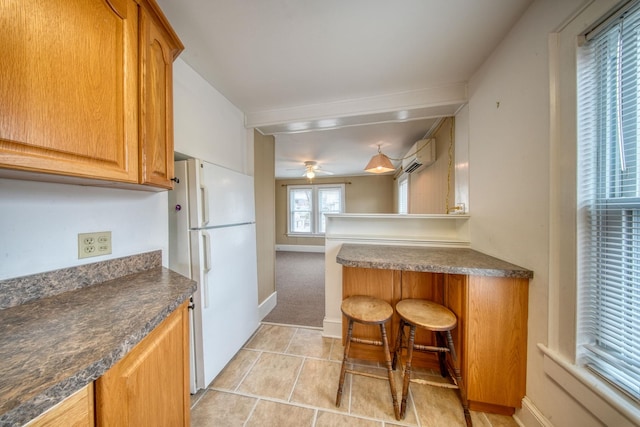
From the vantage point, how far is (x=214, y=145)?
1843 mm

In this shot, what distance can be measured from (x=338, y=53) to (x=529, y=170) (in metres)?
1.40

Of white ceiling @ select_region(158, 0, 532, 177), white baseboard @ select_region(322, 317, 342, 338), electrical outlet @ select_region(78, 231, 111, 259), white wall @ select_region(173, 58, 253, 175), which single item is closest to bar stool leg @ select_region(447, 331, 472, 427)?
white baseboard @ select_region(322, 317, 342, 338)

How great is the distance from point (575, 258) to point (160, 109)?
2.10m

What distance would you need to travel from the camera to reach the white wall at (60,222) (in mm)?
791

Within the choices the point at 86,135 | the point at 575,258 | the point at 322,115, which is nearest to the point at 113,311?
the point at 86,135

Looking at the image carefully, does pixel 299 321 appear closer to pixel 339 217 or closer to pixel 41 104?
pixel 339 217

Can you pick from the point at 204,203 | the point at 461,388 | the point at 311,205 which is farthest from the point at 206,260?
the point at 311,205

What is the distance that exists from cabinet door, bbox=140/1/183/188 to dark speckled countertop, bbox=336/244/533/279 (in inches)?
47.0

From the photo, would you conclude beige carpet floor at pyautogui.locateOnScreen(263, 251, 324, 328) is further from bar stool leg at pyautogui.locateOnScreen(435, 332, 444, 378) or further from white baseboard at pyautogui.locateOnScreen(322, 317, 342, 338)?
bar stool leg at pyautogui.locateOnScreen(435, 332, 444, 378)

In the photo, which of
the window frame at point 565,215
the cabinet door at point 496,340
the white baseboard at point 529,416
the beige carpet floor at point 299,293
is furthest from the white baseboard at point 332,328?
the window frame at point 565,215

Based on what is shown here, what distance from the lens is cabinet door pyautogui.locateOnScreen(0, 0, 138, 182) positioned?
60 cm

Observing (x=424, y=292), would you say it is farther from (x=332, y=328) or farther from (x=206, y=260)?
(x=206, y=260)

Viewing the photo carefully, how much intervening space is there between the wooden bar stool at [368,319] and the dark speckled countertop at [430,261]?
0.31 meters

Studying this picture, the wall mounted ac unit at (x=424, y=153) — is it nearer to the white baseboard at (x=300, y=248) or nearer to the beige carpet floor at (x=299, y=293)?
the beige carpet floor at (x=299, y=293)
